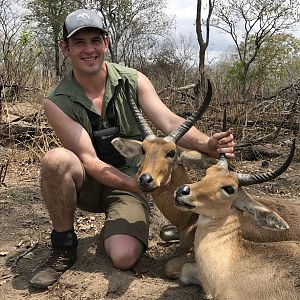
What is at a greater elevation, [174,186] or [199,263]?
[174,186]

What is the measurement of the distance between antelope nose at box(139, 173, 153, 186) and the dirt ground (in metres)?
0.95

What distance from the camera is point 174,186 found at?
15.8ft

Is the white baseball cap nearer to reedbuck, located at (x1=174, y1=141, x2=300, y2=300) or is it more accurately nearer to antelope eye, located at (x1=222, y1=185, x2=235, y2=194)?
reedbuck, located at (x1=174, y1=141, x2=300, y2=300)

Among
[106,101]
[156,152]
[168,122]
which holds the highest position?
[106,101]

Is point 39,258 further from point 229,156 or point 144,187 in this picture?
point 229,156

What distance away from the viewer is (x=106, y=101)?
5.23 metres

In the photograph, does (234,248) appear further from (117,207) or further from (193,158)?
(117,207)

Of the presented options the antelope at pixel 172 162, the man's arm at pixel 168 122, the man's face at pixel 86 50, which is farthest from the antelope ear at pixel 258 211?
the man's face at pixel 86 50

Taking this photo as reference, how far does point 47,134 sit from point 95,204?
4126mm

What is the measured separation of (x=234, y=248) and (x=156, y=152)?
1146mm

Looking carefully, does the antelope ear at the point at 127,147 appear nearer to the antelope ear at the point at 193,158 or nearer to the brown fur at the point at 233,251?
the antelope ear at the point at 193,158

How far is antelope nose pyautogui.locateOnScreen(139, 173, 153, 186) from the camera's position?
13.6 feet

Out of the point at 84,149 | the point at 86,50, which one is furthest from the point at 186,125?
the point at 86,50

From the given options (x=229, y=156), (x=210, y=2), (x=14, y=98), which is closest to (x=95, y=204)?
(x=229, y=156)
